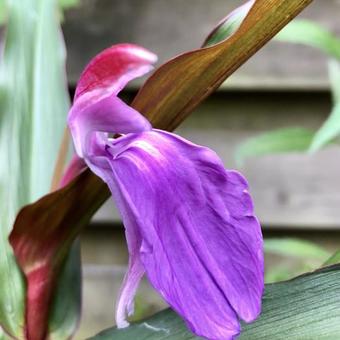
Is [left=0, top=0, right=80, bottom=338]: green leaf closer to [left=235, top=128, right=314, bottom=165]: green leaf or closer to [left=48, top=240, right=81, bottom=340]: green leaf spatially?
[left=48, top=240, right=81, bottom=340]: green leaf

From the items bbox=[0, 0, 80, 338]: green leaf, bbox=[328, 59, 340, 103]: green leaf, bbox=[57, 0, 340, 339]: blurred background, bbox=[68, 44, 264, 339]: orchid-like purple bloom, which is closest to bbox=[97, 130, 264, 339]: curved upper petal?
bbox=[68, 44, 264, 339]: orchid-like purple bloom

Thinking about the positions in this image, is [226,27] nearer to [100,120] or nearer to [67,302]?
[100,120]

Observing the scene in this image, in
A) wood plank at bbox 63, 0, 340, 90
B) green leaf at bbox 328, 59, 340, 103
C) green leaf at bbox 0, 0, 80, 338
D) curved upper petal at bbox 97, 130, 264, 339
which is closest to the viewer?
curved upper petal at bbox 97, 130, 264, 339

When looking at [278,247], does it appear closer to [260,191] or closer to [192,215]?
[260,191]

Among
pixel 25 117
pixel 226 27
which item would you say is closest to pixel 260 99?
pixel 25 117

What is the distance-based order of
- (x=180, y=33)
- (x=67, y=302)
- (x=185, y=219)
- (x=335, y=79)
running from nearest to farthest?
(x=185, y=219) → (x=67, y=302) → (x=335, y=79) → (x=180, y=33)

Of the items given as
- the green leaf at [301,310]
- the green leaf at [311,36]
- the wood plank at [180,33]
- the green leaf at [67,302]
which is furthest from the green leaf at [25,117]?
the wood plank at [180,33]

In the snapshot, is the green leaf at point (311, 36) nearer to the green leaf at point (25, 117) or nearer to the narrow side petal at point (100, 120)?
the green leaf at point (25, 117)
